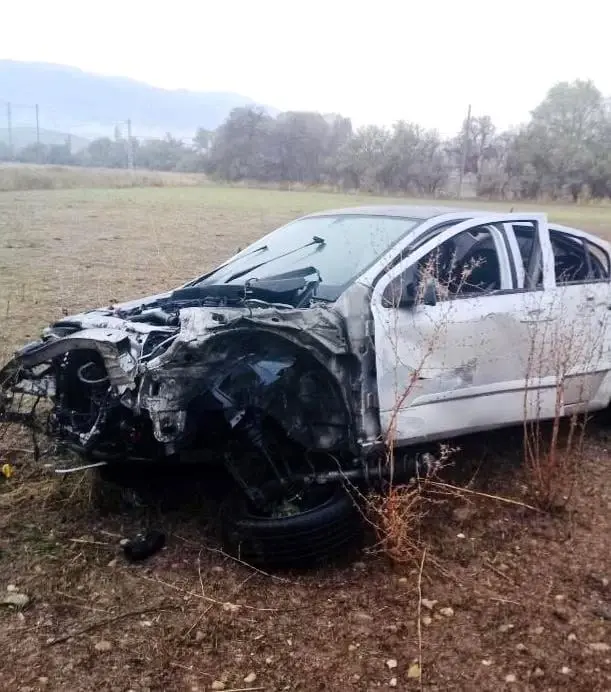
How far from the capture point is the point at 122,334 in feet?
11.9

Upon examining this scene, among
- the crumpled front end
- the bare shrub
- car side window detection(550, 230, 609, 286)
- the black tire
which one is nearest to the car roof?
car side window detection(550, 230, 609, 286)

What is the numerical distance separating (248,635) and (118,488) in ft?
5.19

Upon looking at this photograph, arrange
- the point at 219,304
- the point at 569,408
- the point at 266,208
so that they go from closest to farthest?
the point at 219,304 → the point at 569,408 → the point at 266,208

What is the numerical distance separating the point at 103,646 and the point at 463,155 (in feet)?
131

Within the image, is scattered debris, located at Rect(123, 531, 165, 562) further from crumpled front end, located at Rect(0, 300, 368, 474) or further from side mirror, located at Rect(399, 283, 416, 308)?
side mirror, located at Rect(399, 283, 416, 308)

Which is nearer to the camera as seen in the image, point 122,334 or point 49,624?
point 49,624

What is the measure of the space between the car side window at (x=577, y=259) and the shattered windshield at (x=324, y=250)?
47.4 inches

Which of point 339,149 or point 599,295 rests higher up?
point 339,149

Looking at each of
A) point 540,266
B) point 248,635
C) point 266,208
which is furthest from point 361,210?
point 266,208

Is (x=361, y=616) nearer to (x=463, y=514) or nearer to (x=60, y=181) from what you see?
(x=463, y=514)

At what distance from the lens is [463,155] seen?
39969 mm

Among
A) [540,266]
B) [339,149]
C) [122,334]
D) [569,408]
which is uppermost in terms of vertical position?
[339,149]

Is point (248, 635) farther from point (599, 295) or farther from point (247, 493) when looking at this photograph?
point (599, 295)

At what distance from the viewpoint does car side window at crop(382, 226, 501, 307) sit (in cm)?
392
